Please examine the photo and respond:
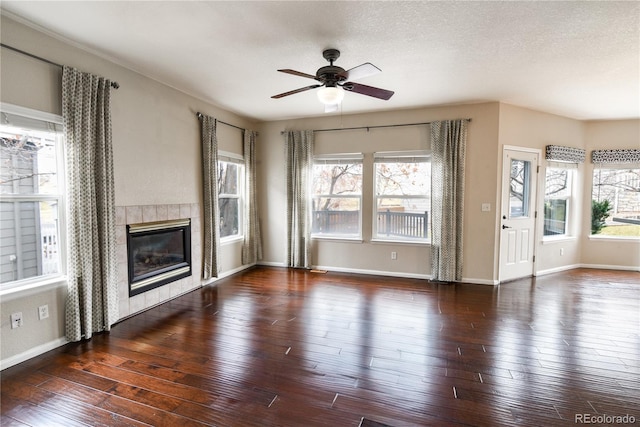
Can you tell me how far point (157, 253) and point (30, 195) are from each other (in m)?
1.46

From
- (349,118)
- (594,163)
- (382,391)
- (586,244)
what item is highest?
(349,118)

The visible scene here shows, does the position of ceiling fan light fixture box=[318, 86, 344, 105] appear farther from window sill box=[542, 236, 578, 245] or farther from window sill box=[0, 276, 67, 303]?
window sill box=[542, 236, 578, 245]

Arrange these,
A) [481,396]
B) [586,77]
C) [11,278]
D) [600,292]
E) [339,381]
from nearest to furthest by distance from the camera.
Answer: [481,396]
[339,381]
[11,278]
[586,77]
[600,292]

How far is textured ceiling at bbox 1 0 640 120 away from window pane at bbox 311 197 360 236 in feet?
6.61

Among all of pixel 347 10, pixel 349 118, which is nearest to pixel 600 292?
pixel 349 118

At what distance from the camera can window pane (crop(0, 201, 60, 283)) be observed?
7.93 ft

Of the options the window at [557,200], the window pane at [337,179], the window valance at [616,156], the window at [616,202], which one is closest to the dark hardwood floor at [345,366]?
the window at [557,200]

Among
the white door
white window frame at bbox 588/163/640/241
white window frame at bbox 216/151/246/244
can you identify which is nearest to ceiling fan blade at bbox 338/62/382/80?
white window frame at bbox 216/151/246/244

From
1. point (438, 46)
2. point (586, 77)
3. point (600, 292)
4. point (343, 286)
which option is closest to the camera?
point (438, 46)

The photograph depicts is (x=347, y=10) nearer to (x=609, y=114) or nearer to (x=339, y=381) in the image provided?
(x=339, y=381)

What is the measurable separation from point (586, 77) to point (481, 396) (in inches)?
145

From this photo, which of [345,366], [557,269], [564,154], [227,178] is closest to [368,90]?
[345,366]

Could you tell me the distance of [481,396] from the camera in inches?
79.7

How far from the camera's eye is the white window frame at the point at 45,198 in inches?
93.6
